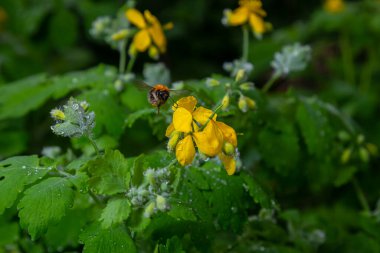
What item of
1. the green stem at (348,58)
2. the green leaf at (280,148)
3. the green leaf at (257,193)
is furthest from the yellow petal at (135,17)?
the green stem at (348,58)

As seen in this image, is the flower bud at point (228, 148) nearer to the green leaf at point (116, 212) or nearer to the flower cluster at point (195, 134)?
the flower cluster at point (195, 134)

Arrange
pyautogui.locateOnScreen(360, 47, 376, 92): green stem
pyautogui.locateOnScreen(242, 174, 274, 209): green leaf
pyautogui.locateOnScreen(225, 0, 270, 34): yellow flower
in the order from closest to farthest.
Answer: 1. pyautogui.locateOnScreen(242, 174, 274, 209): green leaf
2. pyautogui.locateOnScreen(225, 0, 270, 34): yellow flower
3. pyautogui.locateOnScreen(360, 47, 376, 92): green stem

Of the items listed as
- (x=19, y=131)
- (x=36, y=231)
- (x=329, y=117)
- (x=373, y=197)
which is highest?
(x=36, y=231)

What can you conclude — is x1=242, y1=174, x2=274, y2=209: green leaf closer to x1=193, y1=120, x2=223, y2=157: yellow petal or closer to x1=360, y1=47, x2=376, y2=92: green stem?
x1=193, y1=120, x2=223, y2=157: yellow petal

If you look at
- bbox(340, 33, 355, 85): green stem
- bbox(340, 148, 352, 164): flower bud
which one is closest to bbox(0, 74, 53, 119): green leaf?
bbox(340, 148, 352, 164): flower bud

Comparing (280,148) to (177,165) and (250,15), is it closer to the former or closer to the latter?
(250,15)

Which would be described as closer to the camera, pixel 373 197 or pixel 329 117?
pixel 329 117

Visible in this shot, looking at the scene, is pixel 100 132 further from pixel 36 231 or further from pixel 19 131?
pixel 19 131

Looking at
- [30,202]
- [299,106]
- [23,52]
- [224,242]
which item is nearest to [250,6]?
[299,106]
